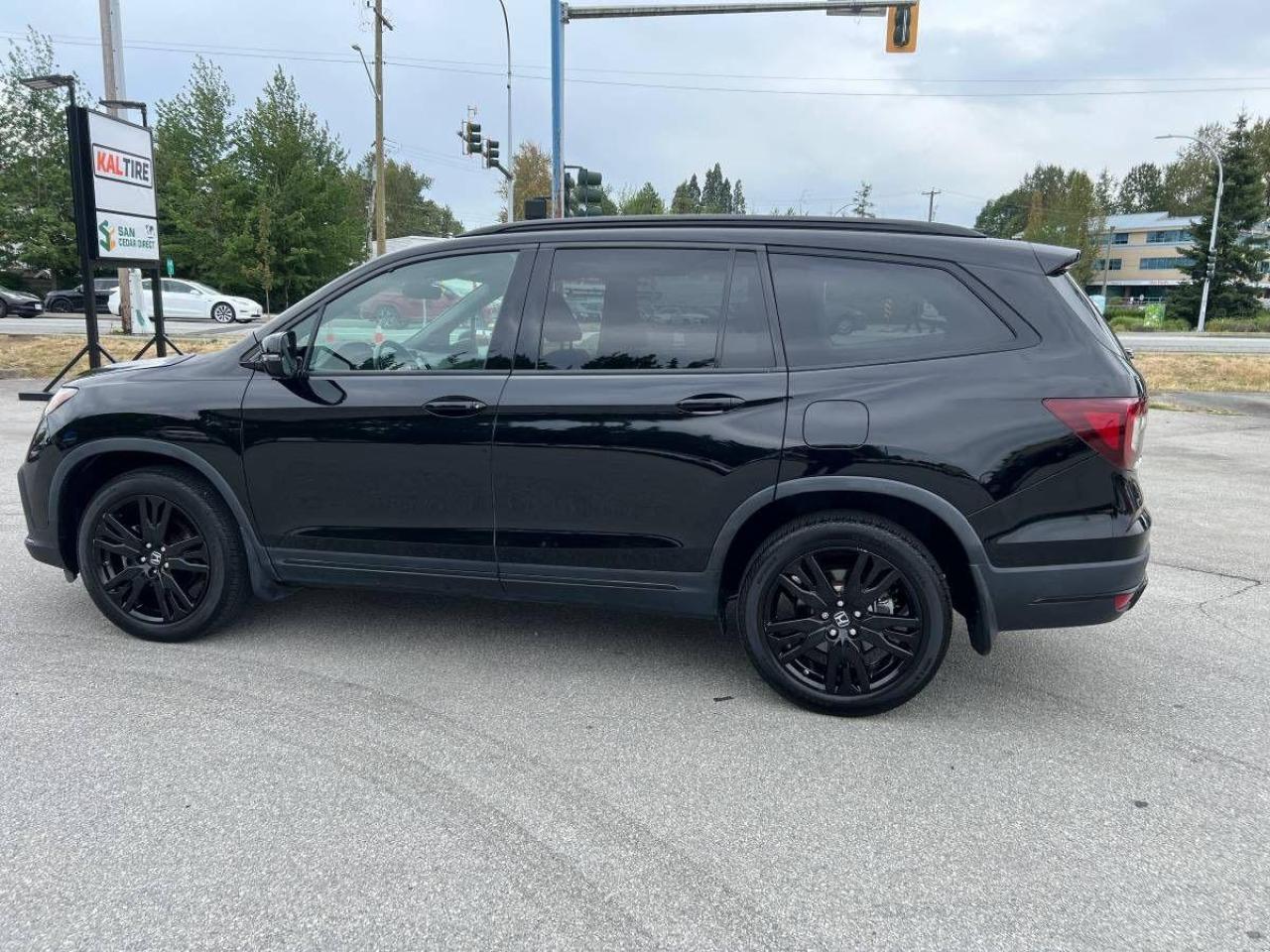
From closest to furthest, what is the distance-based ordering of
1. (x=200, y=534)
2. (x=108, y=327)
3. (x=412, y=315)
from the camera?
1. (x=412, y=315)
2. (x=200, y=534)
3. (x=108, y=327)

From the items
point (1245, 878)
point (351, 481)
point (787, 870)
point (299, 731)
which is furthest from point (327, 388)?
point (1245, 878)

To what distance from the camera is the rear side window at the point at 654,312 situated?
11.3 feet

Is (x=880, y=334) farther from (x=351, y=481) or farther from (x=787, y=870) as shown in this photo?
(x=351, y=481)

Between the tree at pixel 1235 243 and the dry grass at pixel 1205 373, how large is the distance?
35.7m

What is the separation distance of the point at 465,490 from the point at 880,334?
1.74m

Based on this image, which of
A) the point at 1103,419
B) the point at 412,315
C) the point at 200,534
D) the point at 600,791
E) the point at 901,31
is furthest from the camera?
the point at 901,31

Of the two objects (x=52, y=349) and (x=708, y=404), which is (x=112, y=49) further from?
(x=708, y=404)

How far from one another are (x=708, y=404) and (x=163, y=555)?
254 centimetres

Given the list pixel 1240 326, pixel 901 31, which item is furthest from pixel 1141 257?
pixel 901 31

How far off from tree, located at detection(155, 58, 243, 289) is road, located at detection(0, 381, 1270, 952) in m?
31.1

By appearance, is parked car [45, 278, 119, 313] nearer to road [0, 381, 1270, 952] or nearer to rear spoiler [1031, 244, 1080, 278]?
road [0, 381, 1270, 952]

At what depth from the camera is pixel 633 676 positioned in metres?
3.79

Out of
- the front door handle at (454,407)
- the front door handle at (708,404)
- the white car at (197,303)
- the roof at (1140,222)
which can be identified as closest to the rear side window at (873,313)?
the front door handle at (708,404)

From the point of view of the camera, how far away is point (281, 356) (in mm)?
3715
